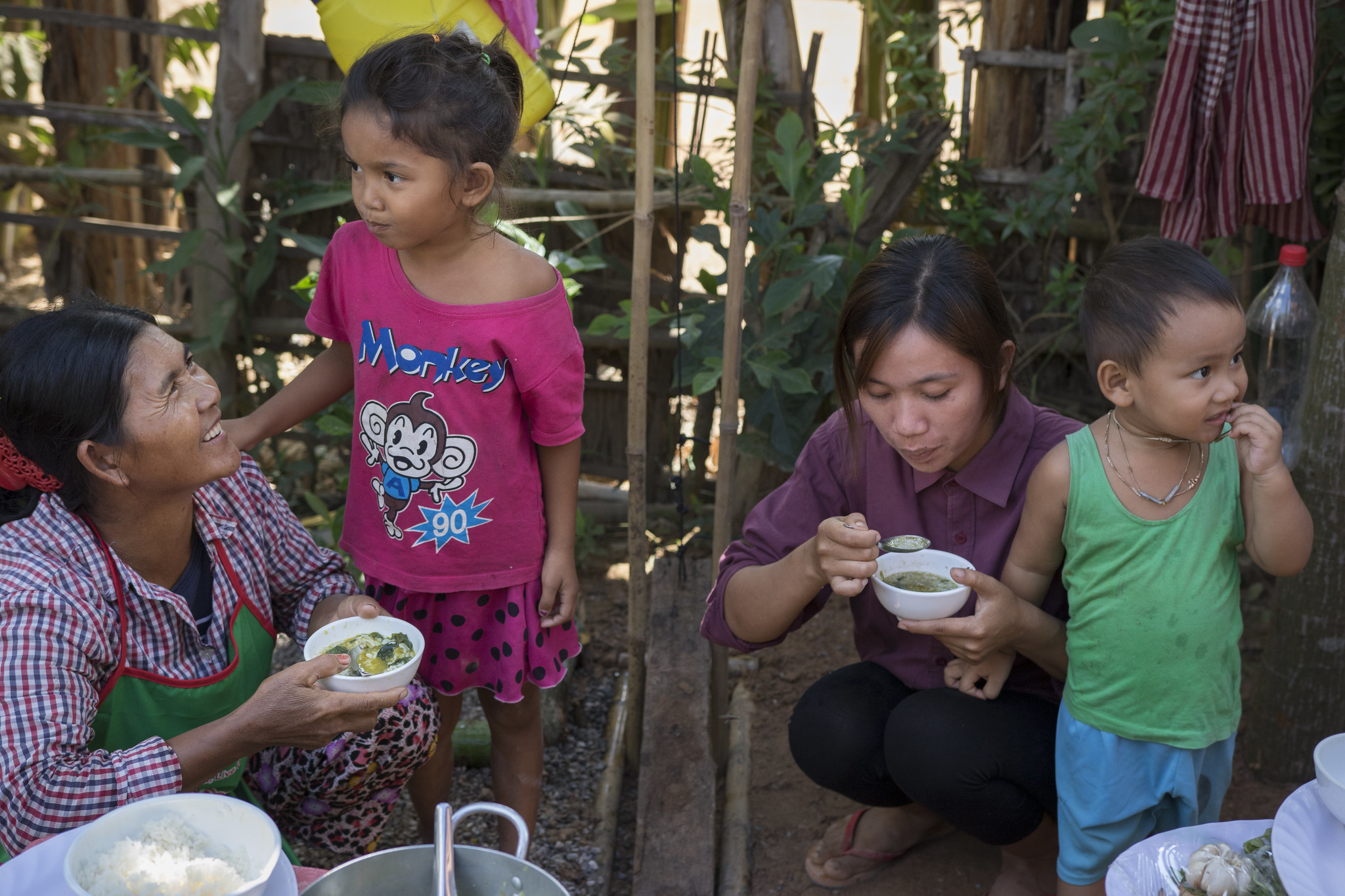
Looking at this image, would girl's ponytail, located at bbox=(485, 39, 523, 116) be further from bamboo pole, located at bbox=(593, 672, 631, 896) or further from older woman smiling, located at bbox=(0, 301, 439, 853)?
bamboo pole, located at bbox=(593, 672, 631, 896)

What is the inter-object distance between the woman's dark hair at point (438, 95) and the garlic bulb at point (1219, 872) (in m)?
1.49

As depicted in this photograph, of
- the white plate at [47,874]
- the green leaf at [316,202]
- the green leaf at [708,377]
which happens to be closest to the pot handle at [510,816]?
the white plate at [47,874]

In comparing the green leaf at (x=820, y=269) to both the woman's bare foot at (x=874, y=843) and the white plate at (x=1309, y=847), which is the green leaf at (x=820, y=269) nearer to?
the woman's bare foot at (x=874, y=843)

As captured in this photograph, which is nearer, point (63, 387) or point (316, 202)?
point (63, 387)

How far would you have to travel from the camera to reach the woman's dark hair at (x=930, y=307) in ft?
5.66

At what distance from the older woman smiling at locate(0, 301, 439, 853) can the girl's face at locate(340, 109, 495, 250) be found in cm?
38

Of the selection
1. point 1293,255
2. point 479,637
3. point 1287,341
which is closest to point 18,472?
point 479,637

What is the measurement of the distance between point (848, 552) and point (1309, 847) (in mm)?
690

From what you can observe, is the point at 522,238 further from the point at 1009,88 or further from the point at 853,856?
the point at 1009,88

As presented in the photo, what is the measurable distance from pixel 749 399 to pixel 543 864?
54.5 inches

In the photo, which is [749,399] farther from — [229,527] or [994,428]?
[229,527]

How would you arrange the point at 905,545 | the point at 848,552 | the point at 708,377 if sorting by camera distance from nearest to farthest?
1. the point at 848,552
2. the point at 905,545
3. the point at 708,377

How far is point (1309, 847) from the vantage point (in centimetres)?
135

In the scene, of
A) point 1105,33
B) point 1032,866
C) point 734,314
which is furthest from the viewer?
point 1105,33
